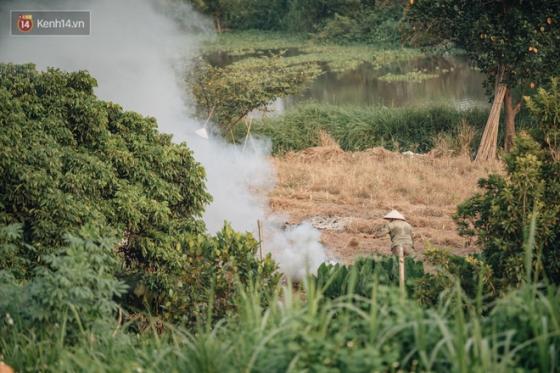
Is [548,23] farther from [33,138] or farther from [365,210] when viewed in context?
[33,138]

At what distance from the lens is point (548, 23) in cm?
1518

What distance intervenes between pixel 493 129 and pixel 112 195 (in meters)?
10.6

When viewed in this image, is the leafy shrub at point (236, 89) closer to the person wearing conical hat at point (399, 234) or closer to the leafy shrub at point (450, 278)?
the person wearing conical hat at point (399, 234)

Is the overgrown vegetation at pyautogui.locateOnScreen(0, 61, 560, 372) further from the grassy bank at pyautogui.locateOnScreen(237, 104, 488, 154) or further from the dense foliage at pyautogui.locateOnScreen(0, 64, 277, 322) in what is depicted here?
the grassy bank at pyautogui.locateOnScreen(237, 104, 488, 154)

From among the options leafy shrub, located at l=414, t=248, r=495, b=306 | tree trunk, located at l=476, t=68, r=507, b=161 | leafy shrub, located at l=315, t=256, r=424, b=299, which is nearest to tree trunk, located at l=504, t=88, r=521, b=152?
tree trunk, located at l=476, t=68, r=507, b=161

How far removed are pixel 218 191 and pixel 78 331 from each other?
8316 millimetres

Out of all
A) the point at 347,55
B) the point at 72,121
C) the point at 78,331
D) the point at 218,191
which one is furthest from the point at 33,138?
the point at 347,55

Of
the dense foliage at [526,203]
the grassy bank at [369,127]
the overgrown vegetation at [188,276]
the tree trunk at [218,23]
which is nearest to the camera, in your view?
the overgrown vegetation at [188,276]

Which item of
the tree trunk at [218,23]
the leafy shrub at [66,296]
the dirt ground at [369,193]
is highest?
the tree trunk at [218,23]

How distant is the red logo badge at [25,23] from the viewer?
16922 millimetres

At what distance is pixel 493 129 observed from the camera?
16422mm

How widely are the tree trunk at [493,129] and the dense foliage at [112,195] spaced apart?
360 inches

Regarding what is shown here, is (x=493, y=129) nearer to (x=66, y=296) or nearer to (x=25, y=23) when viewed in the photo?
(x=25, y=23)

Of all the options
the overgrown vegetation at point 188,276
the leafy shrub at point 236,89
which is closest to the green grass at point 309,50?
the leafy shrub at point 236,89
